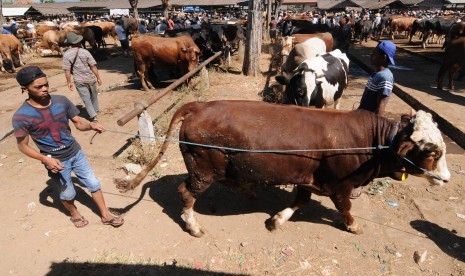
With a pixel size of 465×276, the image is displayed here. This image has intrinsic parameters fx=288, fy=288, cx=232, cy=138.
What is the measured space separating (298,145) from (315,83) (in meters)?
2.76

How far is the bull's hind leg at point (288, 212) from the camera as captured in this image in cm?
364

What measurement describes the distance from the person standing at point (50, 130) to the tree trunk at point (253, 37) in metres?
8.37

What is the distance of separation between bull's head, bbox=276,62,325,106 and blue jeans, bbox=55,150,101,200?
3.55 metres

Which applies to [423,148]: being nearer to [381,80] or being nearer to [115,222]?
[381,80]

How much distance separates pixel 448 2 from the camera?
39.6m

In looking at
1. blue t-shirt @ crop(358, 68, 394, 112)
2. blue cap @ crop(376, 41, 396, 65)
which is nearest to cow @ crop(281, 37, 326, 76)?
blue t-shirt @ crop(358, 68, 394, 112)

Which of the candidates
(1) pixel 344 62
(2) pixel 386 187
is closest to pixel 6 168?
(2) pixel 386 187

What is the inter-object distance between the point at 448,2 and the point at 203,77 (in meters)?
46.5

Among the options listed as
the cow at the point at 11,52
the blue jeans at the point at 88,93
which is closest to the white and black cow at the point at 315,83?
the blue jeans at the point at 88,93

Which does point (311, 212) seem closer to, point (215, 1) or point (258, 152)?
point (258, 152)

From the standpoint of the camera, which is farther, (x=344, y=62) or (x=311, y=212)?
(x=344, y=62)

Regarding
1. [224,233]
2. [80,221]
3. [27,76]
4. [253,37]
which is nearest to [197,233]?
[224,233]

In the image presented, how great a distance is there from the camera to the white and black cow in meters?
5.37

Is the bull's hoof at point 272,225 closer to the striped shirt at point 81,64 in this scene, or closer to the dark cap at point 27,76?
the dark cap at point 27,76
